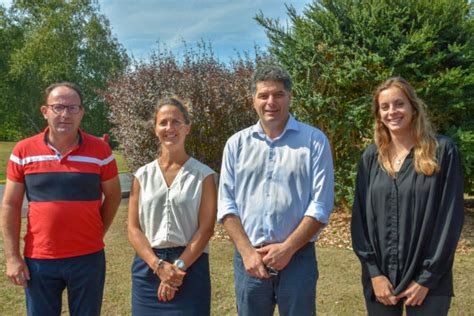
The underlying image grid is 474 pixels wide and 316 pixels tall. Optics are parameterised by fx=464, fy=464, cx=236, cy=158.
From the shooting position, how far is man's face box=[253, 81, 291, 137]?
9.36 feet

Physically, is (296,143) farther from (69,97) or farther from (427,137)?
(69,97)

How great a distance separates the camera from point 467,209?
9562 mm

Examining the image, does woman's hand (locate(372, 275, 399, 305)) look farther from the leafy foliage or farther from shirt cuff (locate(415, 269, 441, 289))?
the leafy foliage

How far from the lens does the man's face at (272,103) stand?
285 centimetres

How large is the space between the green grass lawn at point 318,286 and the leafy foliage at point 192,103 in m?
2.75

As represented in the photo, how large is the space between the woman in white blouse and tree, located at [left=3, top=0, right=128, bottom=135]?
30965mm

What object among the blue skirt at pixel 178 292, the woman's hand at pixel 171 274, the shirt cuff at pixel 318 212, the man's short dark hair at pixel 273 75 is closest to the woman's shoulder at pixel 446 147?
the shirt cuff at pixel 318 212

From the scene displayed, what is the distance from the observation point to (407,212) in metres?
2.62

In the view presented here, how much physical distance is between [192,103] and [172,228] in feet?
20.5

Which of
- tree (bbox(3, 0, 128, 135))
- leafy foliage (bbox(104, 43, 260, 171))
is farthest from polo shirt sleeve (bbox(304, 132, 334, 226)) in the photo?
tree (bbox(3, 0, 128, 135))

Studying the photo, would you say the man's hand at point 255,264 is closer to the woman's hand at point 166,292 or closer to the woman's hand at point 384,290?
the woman's hand at point 166,292

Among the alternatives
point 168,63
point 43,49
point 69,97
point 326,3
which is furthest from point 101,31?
point 69,97

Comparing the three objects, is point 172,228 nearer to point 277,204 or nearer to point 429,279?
point 277,204

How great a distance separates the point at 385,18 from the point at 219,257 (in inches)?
167
